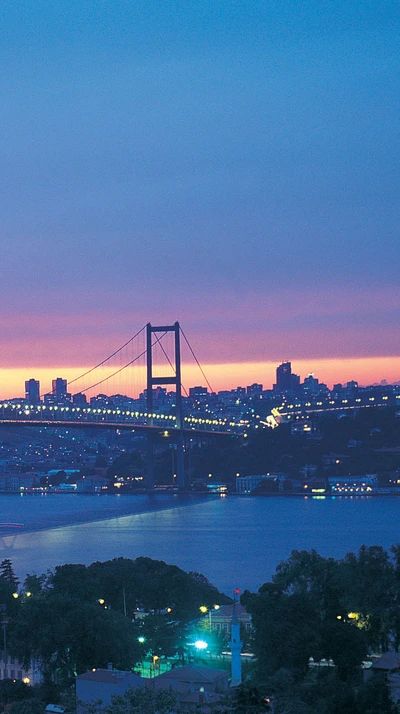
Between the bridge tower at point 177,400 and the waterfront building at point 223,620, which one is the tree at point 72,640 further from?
the bridge tower at point 177,400

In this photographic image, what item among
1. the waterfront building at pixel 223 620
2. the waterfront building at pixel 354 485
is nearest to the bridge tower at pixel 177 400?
the waterfront building at pixel 354 485

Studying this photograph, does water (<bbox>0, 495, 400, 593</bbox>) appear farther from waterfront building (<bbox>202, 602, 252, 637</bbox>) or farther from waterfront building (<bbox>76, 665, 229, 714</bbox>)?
waterfront building (<bbox>76, 665, 229, 714</bbox>)

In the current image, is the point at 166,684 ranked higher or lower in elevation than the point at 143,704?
lower

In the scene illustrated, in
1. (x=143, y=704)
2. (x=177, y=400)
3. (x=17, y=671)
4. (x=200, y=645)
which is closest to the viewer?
(x=143, y=704)

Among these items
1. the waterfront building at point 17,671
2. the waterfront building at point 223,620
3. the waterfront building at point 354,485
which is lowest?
the waterfront building at point 17,671

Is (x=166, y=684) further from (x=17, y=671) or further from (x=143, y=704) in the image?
(x=17, y=671)

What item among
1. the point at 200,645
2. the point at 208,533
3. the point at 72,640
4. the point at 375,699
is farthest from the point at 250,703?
the point at 208,533

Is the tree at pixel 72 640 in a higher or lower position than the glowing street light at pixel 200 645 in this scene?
higher

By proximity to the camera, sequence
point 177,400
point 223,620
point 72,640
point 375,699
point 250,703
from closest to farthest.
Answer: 1. point 250,703
2. point 375,699
3. point 72,640
4. point 223,620
5. point 177,400

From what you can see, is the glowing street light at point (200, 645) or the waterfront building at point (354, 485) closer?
the glowing street light at point (200, 645)

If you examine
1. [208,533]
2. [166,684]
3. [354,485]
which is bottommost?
[166,684]
